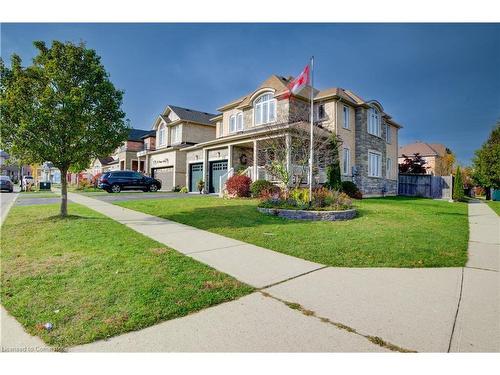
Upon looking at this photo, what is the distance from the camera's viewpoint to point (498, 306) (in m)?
3.28

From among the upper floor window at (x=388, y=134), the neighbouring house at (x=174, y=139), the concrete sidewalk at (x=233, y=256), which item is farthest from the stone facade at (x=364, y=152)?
the concrete sidewalk at (x=233, y=256)

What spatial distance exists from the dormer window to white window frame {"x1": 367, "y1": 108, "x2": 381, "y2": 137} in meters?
9.43

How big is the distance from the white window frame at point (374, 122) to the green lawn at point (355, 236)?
12.3m

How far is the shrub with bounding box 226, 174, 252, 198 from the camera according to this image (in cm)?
1545

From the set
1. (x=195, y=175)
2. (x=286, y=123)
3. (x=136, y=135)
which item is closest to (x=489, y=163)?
(x=286, y=123)

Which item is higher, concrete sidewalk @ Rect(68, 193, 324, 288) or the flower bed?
the flower bed

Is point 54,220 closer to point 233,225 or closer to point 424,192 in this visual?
point 233,225

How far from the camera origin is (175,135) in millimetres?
27312

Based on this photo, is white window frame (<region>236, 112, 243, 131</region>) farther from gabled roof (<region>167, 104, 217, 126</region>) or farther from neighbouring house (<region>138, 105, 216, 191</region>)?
gabled roof (<region>167, 104, 217, 126</region>)

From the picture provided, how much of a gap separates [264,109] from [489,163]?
20.9 m

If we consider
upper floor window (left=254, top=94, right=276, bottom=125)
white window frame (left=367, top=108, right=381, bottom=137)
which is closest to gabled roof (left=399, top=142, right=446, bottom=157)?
white window frame (left=367, top=108, right=381, bottom=137)

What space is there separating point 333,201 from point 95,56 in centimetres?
932

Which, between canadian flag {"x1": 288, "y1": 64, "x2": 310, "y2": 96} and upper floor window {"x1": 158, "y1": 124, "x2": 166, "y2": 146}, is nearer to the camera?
canadian flag {"x1": 288, "y1": 64, "x2": 310, "y2": 96}
